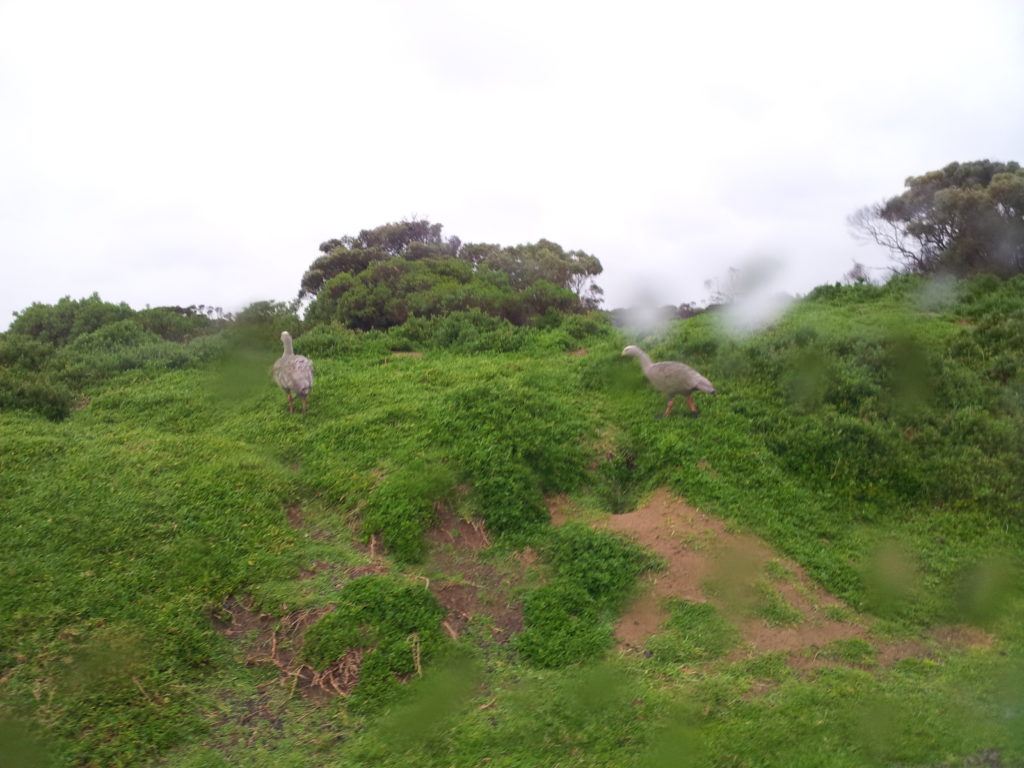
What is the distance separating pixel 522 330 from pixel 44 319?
1107cm

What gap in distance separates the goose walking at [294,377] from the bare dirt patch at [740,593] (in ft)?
14.9

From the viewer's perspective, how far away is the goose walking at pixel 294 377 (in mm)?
10500

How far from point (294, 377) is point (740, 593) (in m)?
6.95

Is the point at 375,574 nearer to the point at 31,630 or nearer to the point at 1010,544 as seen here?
the point at 31,630

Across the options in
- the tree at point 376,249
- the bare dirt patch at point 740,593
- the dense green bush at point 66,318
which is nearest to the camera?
the bare dirt patch at point 740,593

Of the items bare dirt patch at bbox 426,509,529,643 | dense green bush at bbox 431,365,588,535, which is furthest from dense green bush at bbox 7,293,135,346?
bare dirt patch at bbox 426,509,529,643

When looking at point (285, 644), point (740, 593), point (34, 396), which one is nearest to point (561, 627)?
point (740, 593)

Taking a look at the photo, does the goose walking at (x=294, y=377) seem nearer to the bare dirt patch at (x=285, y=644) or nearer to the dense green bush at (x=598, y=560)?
the bare dirt patch at (x=285, y=644)

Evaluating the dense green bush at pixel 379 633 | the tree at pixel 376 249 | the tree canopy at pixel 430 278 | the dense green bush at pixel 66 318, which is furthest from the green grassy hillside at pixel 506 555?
the tree at pixel 376 249

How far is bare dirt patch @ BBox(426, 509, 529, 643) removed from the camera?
6523 mm

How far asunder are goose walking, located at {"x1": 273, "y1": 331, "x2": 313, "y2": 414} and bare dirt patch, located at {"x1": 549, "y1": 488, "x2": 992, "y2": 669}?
4545mm

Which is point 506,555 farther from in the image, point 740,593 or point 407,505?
point 740,593

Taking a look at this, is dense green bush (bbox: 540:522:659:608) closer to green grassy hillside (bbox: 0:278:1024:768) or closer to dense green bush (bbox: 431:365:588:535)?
green grassy hillside (bbox: 0:278:1024:768)

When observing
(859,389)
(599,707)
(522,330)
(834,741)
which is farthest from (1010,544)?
(522,330)
